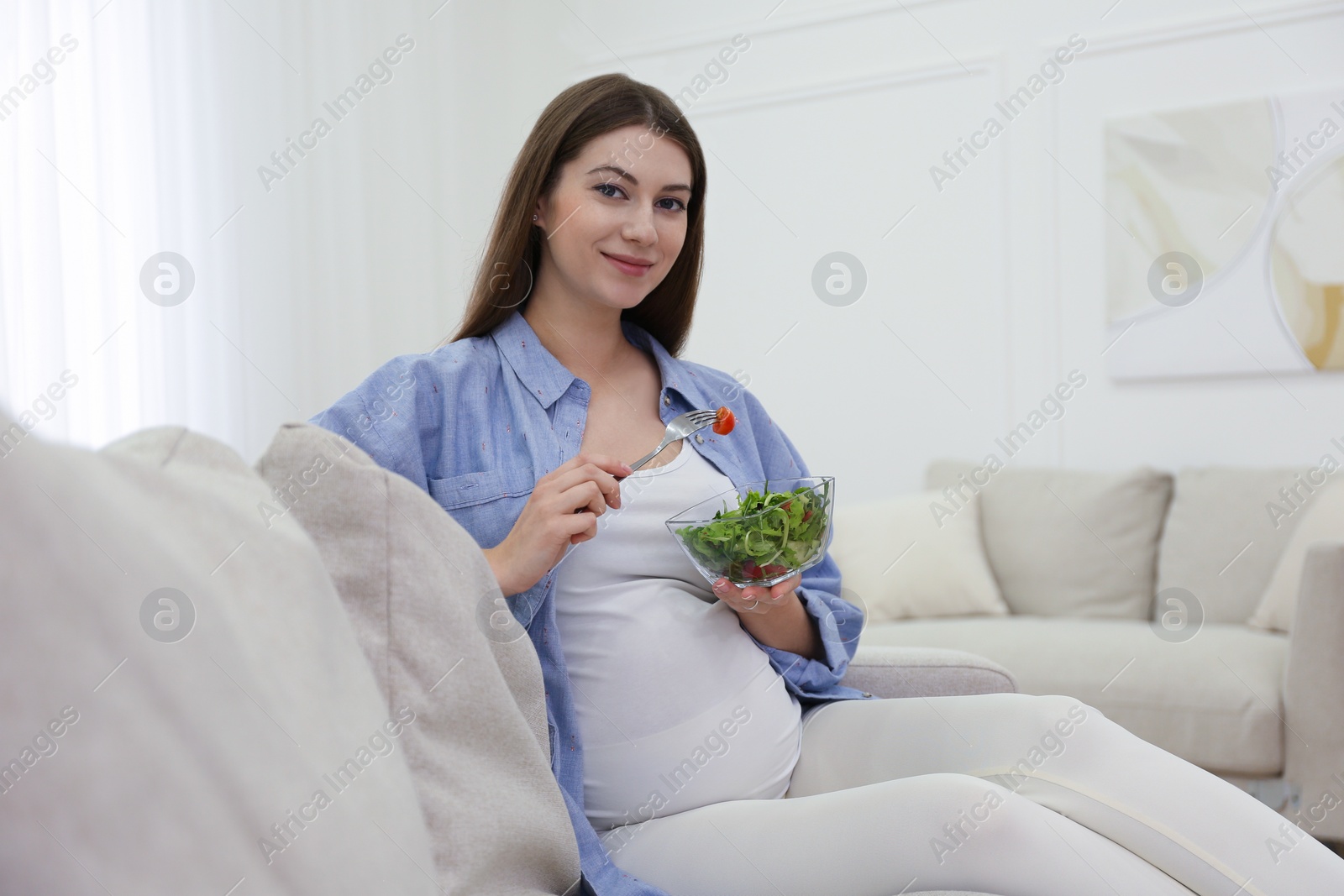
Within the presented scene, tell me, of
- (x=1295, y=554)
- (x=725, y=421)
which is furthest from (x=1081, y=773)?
(x=1295, y=554)

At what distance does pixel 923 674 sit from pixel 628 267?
2.28 ft

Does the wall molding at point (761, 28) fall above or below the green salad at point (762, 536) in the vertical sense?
above

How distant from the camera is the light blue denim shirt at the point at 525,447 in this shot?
1.17m

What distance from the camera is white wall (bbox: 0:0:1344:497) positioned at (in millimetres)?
3301

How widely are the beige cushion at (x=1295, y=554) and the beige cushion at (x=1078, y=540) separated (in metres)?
0.37

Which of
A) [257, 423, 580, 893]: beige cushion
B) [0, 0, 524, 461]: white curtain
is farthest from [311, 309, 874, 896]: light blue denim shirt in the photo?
[0, 0, 524, 461]: white curtain

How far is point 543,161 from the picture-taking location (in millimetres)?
1395

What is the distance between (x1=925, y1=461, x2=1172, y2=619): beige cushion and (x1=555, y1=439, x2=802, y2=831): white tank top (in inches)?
84.3

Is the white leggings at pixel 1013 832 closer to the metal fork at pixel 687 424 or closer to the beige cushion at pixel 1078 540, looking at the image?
the metal fork at pixel 687 424

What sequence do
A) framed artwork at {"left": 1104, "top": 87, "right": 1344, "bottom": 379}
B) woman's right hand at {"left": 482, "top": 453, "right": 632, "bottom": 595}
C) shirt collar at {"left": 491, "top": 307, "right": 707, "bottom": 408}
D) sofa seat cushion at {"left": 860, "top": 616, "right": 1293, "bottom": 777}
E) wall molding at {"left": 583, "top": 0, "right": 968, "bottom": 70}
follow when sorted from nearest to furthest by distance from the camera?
woman's right hand at {"left": 482, "top": 453, "right": 632, "bottom": 595}
shirt collar at {"left": 491, "top": 307, "right": 707, "bottom": 408}
sofa seat cushion at {"left": 860, "top": 616, "right": 1293, "bottom": 777}
framed artwork at {"left": 1104, "top": 87, "right": 1344, "bottom": 379}
wall molding at {"left": 583, "top": 0, "right": 968, "bottom": 70}

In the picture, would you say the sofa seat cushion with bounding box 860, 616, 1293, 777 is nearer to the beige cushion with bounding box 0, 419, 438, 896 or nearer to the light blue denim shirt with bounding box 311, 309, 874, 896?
the light blue denim shirt with bounding box 311, 309, 874, 896

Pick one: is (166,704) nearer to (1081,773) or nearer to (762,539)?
(762,539)

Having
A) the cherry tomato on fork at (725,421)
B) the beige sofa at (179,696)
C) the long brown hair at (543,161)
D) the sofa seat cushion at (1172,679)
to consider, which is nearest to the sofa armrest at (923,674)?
the cherry tomato on fork at (725,421)

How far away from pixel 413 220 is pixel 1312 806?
11.0ft
